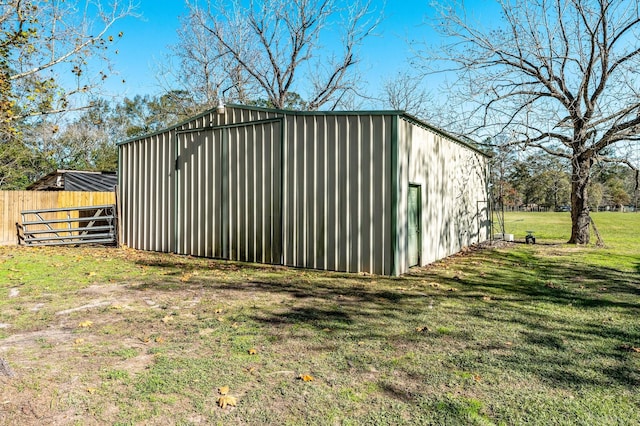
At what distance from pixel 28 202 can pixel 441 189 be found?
12771 millimetres

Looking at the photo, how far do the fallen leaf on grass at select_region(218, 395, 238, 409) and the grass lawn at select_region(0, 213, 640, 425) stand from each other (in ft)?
0.17

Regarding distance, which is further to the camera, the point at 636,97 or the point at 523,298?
the point at 636,97

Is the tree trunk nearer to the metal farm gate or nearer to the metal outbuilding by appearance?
the metal outbuilding

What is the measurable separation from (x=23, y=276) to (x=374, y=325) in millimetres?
6605

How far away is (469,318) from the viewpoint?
4.93 metres

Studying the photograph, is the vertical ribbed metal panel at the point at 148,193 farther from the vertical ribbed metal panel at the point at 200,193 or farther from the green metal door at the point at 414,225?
the green metal door at the point at 414,225

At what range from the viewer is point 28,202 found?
13.2m

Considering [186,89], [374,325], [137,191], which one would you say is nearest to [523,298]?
[374,325]

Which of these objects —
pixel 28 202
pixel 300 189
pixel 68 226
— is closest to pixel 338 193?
pixel 300 189

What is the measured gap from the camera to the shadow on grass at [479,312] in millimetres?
3543

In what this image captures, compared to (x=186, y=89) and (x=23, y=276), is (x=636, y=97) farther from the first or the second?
(x=186, y=89)

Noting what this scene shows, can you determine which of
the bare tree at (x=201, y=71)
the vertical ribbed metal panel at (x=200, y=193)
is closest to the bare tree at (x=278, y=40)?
the bare tree at (x=201, y=71)

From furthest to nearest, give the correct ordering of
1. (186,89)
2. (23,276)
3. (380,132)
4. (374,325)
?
(186,89) < (380,132) < (23,276) < (374,325)

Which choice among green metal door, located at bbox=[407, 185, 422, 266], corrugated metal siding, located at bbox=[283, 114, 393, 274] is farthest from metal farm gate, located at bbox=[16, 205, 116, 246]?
green metal door, located at bbox=[407, 185, 422, 266]
